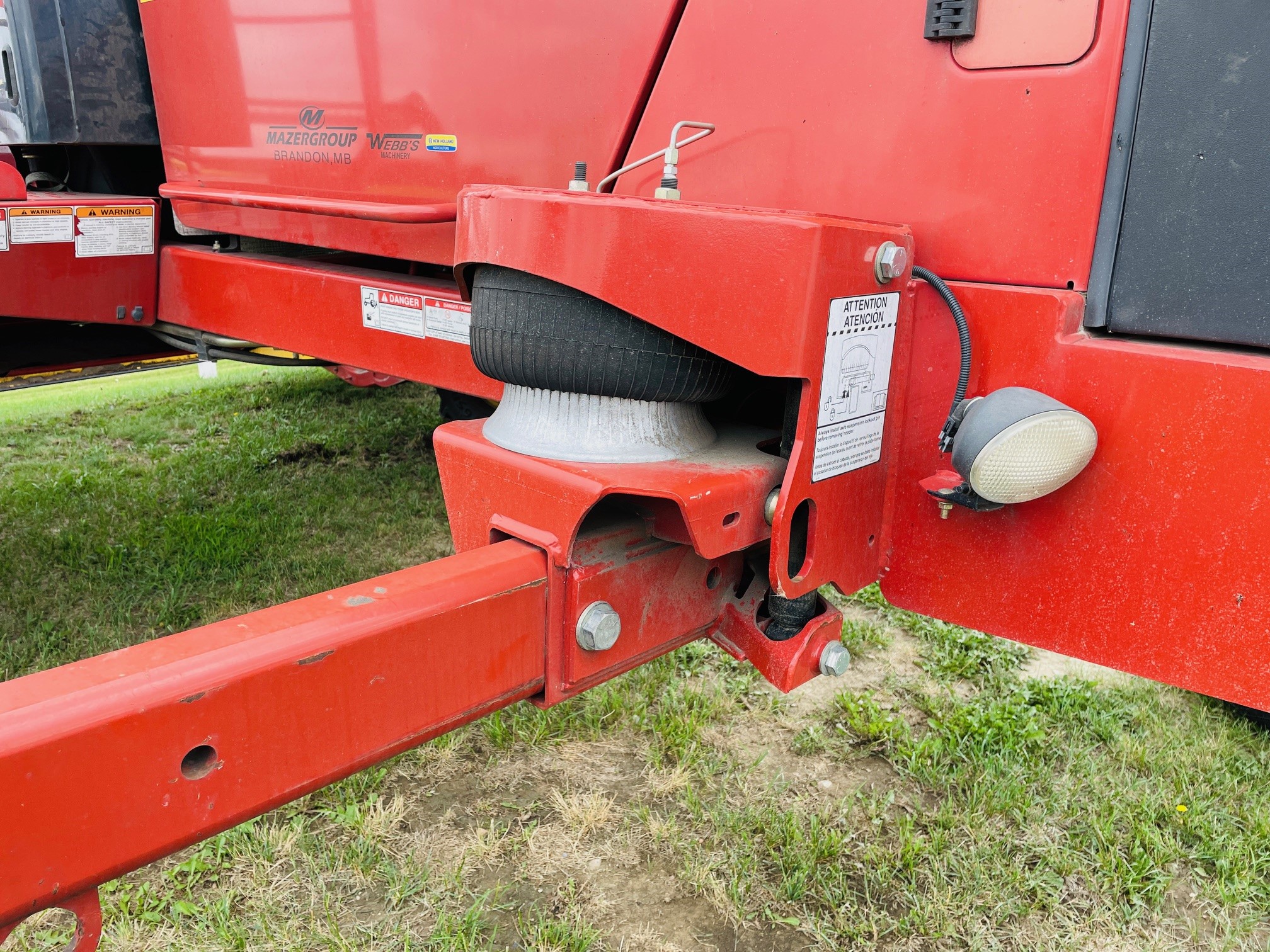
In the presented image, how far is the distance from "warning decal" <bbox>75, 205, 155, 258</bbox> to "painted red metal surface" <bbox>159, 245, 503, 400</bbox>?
0.26 ft

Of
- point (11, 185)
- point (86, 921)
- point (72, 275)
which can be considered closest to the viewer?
point (86, 921)

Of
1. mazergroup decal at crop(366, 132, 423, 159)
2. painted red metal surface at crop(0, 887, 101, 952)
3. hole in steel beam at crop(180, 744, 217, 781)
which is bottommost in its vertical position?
painted red metal surface at crop(0, 887, 101, 952)

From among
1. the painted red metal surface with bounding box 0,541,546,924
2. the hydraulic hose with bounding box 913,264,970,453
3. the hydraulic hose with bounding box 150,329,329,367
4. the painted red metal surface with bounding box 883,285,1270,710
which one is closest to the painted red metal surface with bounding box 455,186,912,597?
the hydraulic hose with bounding box 913,264,970,453

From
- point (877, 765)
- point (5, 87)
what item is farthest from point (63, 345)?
point (877, 765)

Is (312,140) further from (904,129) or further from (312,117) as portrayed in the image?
(904,129)

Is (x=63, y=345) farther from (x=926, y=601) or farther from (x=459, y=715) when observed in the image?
(x=926, y=601)

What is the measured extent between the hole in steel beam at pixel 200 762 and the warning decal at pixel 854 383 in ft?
2.52

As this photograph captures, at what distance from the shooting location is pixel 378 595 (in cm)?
103

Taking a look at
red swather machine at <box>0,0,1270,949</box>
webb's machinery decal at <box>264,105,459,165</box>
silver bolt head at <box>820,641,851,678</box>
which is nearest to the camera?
red swather machine at <box>0,0,1270,949</box>

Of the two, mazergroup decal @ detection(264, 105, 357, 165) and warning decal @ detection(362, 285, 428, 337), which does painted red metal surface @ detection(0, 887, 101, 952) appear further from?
mazergroup decal @ detection(264, 105, 357, 165)

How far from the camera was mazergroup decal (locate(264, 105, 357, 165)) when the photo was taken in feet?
7.11

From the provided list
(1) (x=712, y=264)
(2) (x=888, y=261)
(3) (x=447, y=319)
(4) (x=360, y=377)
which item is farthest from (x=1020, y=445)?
(4) (x=360, y=377)

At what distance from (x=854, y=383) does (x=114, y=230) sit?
218 centimetres

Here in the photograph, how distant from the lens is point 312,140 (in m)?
2.24
